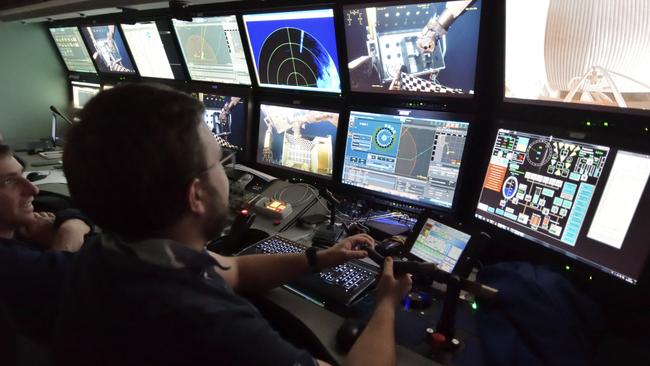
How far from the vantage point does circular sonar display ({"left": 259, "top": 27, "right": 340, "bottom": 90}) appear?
1.91m

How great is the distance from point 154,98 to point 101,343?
0.44 metres

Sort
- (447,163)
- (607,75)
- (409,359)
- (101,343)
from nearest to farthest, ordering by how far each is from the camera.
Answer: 1. (101,343)
2. (409,359)
3. (607,75)
4. (447,163)

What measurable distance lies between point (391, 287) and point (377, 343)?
0.17 m

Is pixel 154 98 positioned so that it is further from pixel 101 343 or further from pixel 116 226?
pixel 101 343

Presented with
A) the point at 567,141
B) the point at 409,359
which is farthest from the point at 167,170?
the point at 567,141

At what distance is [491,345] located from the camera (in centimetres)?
98

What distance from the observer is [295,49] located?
6.61ft

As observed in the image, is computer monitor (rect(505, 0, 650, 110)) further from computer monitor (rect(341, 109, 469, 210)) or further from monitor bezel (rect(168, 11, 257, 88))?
monitor bezel (rect(168, 11, 257, 88))

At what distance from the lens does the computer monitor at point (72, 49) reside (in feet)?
11.2

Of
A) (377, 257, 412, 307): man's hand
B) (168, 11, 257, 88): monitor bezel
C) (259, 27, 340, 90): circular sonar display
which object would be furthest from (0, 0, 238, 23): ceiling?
(377, 257, 412, 307): man's hand

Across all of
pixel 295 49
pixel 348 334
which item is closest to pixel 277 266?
pixel 348 334

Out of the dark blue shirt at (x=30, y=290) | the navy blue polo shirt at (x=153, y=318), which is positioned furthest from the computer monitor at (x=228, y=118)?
the navy blue polo shirt at (x=153, y=318)

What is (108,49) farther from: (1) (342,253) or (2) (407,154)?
(1) (342,253)

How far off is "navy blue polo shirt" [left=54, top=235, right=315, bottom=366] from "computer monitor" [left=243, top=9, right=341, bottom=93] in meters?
1.39
